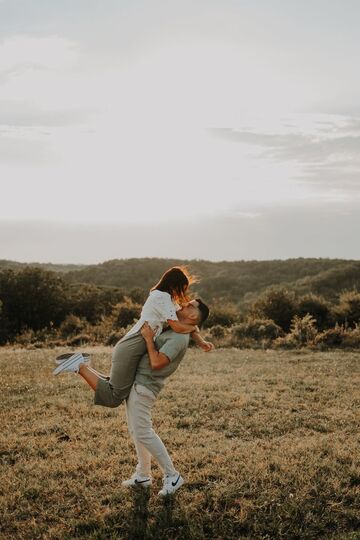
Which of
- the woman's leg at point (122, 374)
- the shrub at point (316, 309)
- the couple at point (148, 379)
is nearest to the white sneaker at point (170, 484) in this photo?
the couple at point (148, 379)

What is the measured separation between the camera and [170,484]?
545 centimetres

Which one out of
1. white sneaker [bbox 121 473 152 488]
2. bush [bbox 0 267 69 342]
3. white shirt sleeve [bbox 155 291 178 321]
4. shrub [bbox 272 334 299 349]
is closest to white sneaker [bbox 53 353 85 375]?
white shirt sleeve [bbox 155 291 178 321]

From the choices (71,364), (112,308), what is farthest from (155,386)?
(112,308)

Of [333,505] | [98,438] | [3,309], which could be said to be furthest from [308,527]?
[3,309]

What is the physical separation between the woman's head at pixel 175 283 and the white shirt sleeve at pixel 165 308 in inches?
7.0

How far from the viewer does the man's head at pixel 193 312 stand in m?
5.29

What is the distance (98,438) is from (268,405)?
3243mm

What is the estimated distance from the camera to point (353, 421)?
27.2ft

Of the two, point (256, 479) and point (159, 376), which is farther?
point (256, 479)

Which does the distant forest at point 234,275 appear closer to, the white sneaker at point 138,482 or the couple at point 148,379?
the white sneaker at point 138,482

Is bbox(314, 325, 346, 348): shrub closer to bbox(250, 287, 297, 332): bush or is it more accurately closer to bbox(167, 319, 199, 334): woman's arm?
bbox(250, 287, 297, 332): bush

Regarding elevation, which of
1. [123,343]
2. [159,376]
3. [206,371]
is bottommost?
[206,371]

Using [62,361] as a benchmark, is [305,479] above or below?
below

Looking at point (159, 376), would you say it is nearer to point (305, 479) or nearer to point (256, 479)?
point (256, 479)
